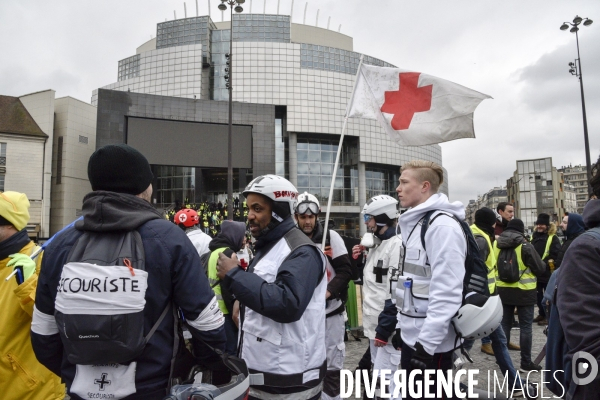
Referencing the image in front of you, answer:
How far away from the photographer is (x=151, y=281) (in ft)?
5.60

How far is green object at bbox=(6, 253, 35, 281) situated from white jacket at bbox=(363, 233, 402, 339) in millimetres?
3144

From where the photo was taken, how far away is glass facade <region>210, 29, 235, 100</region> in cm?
4703

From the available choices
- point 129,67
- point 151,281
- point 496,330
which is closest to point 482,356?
point 496,330

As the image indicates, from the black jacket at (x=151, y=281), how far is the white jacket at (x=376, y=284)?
2.75 meters

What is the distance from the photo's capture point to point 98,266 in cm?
159

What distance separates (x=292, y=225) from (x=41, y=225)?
132 feet

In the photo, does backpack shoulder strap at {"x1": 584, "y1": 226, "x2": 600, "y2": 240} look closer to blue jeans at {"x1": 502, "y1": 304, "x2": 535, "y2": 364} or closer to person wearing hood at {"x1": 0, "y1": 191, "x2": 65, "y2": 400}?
person wearing hood at {"x1": 0, "y1": 191, "x2": 65, "y2": 400}

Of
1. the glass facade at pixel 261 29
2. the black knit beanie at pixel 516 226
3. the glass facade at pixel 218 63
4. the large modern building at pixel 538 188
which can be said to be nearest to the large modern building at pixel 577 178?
the large modern building at pixel 538 188

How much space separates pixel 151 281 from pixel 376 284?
3210mm

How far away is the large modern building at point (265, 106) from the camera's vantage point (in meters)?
40.6

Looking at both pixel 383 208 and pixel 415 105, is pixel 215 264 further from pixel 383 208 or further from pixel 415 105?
pixel 415 105

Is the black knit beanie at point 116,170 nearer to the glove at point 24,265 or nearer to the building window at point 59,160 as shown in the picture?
the glove at point 24,265

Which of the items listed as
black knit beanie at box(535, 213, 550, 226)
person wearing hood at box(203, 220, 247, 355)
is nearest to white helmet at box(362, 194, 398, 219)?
person wearing hood at box(203, 220, 247, 355)

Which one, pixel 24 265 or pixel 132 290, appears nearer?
pixel 132 290
